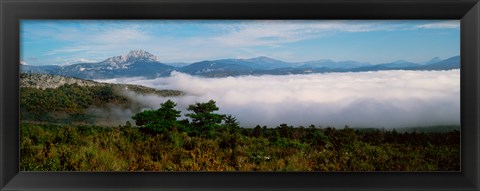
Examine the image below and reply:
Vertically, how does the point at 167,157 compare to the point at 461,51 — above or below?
below

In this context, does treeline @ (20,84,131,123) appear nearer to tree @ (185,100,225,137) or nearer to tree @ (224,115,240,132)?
tree @ (185,100,225,137)

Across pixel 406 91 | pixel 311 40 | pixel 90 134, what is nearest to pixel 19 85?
pixel 90 134

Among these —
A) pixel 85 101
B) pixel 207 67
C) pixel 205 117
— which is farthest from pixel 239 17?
pixel 85 101

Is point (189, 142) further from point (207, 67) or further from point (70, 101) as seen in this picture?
point (70, 101)

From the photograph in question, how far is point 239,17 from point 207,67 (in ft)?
1.21

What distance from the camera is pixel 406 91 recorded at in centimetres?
298

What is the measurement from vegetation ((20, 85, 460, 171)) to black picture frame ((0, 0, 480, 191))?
3.1 inches

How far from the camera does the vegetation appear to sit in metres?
2.96

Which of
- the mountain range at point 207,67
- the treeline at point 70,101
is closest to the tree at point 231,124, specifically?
the mountain range at point 207,67

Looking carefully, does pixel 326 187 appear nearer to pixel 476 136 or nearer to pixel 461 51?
pixel 476 136

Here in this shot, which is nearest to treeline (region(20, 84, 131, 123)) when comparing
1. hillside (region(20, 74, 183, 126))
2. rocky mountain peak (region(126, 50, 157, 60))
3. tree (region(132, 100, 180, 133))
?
hillside (region(20, 74, 183, 126))

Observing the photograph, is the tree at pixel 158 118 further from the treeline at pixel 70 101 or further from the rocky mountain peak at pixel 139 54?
the rocky mountain peak at pixel 139 54

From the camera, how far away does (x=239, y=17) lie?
2.89 meters

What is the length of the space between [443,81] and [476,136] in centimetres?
37
